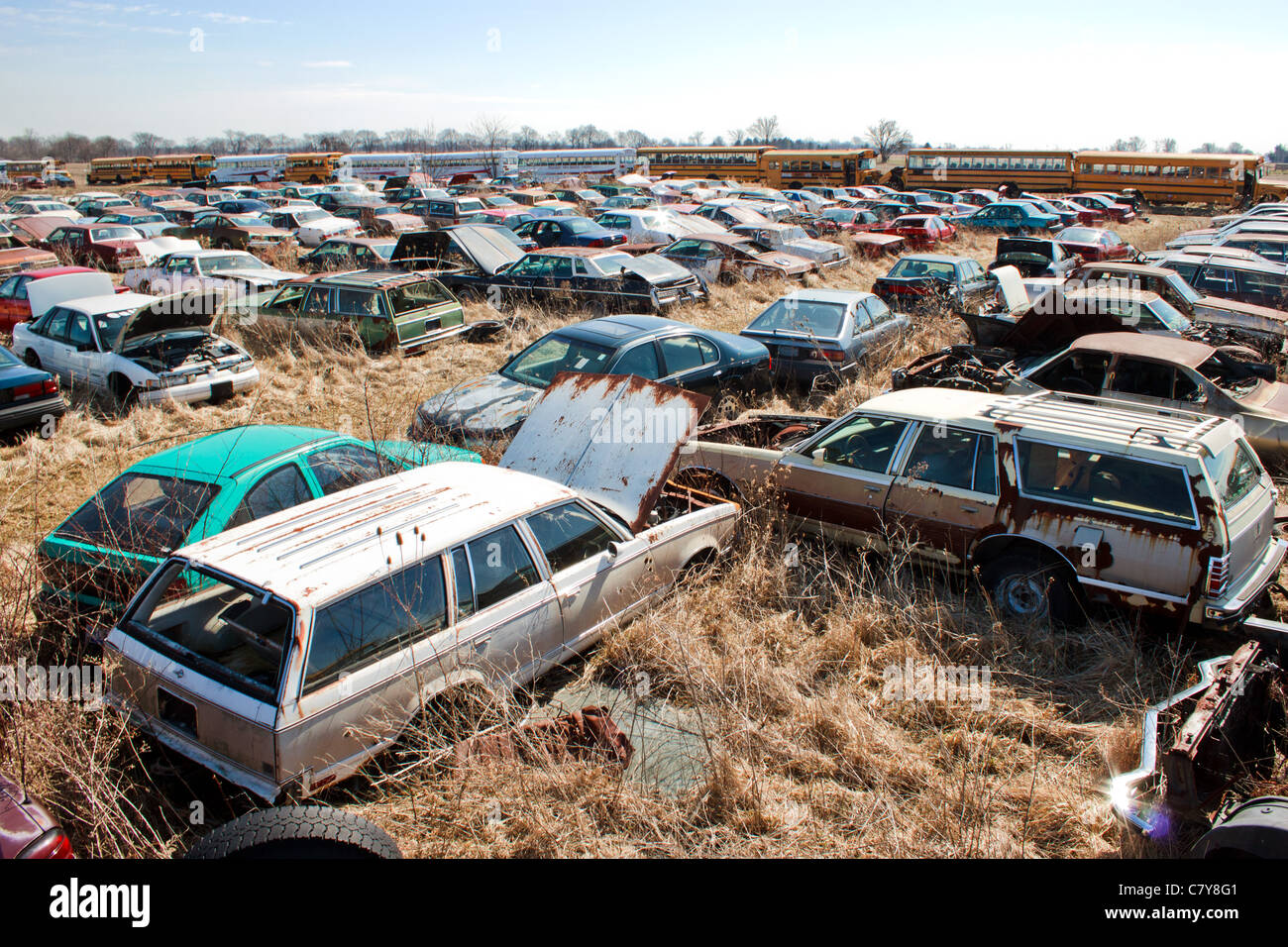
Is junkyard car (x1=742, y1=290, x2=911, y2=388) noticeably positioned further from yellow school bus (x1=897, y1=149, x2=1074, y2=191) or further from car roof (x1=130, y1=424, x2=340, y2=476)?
yellow school bus (x1=897, y1=149, x2=1074, y2=191)

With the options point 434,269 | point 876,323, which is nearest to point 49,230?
point 434,269

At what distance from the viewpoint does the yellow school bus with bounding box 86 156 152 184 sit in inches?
2106

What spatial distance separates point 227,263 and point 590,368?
11272mm

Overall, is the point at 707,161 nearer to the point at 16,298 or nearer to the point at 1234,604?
the point at 16,298

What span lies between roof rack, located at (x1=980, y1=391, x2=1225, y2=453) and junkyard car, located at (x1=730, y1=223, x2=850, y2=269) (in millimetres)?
14448

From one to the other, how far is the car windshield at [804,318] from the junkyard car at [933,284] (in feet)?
12.9

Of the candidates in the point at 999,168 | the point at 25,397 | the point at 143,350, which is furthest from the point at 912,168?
the point at 25,397

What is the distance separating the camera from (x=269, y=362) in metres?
12.1

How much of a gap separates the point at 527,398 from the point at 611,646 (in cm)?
387

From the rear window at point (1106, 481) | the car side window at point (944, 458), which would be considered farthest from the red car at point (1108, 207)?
the rear window at point (1106, 481)

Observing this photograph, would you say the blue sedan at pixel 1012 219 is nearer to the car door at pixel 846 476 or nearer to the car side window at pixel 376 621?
A: the car door at pixel 846 476

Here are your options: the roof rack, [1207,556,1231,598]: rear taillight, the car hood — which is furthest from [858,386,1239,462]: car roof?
the car hood

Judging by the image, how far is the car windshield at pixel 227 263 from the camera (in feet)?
50.7
